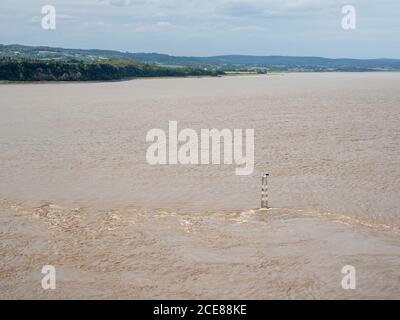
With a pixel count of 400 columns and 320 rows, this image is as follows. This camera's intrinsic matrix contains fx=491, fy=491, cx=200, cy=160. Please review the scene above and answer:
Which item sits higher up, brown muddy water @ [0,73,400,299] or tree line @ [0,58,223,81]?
tree line @ [0,58,223,81]

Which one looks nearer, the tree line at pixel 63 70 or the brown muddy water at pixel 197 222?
the brown muddy water at pixel 197 222

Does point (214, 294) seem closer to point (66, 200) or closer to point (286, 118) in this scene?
point (66, 200)

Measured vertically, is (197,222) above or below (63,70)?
below

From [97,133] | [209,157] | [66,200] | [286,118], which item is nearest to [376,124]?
[286,118]

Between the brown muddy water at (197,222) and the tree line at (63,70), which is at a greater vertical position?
the tree line at (63,70)

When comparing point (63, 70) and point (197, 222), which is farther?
point (63, 70)

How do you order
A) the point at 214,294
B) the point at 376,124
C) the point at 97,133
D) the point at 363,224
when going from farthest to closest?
the point at 376,124 → the point at 97,133 → the point at 363,224 → the point at 214,294

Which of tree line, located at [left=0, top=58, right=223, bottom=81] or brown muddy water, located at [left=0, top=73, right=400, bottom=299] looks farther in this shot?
tree line, located at [left=0, top=58, right=223, bottom=81]

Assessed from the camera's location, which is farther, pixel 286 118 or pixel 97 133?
pixel 286 118
